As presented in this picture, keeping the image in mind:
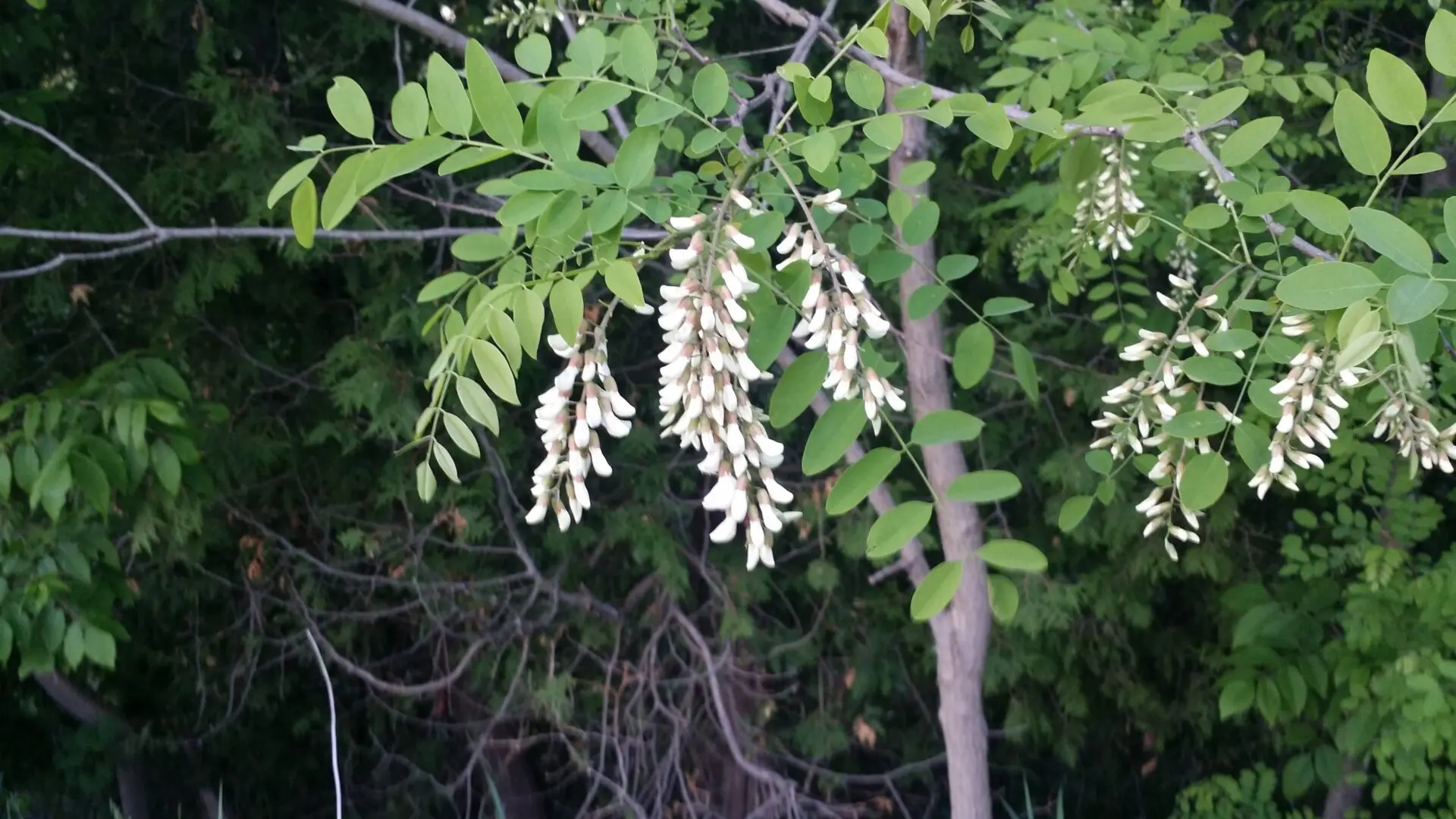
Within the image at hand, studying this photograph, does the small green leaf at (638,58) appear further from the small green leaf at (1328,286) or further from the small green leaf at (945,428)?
the small green leaf at (1328,286)

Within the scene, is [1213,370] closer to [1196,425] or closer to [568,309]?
[1196,425]

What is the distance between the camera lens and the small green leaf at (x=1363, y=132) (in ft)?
2.81

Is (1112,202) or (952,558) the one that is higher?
(1112,202)

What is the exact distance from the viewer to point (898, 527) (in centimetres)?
84

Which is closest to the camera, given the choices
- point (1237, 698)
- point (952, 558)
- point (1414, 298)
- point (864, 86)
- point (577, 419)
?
point (1414, 298)

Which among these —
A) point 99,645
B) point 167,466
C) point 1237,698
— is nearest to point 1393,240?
point 1237,698

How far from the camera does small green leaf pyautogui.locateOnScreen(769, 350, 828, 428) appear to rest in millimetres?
835

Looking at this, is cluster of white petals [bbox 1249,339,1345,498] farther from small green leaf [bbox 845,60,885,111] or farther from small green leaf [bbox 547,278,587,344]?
small green leaf [bbox 547,278,587,344]

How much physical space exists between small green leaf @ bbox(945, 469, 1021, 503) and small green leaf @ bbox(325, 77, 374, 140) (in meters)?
Answer: 0.59

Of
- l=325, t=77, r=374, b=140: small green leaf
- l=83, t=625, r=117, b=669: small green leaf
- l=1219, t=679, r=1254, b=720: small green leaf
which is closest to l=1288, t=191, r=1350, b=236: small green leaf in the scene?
l=325, t=77, r=374, b=140: small green leaf

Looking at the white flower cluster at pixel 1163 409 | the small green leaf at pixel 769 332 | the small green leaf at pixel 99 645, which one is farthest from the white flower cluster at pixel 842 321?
the small green leaf at pixel 99 645

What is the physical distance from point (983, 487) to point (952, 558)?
1.07 meters

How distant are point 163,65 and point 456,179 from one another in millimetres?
826

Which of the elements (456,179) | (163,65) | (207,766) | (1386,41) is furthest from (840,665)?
(163,65)
